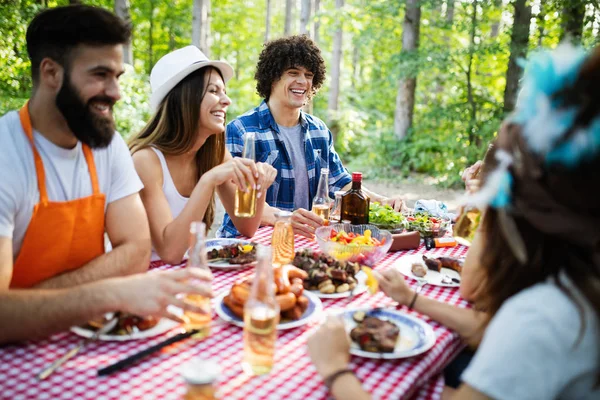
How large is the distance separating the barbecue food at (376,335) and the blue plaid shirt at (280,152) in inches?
92.0

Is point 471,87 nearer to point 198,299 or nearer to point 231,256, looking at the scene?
point 231,256

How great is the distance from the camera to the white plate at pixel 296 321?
1656 millimetres

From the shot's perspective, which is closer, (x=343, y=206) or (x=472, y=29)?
(x=343, y=206)

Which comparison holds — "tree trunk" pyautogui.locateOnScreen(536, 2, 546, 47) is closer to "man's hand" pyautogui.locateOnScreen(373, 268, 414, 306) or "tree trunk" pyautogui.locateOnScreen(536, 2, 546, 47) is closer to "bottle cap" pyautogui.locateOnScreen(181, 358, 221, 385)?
"man's hand" pyautogui.locateOnScreen(373, 268, 414, 306)

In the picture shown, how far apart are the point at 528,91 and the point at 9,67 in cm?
1092

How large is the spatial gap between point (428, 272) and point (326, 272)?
562 mm

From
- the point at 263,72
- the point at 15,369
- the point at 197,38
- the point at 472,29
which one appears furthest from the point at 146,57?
the point at 15,369

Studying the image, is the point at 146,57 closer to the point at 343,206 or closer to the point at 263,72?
the point at 263,72

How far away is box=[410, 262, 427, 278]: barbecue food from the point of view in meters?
2.22

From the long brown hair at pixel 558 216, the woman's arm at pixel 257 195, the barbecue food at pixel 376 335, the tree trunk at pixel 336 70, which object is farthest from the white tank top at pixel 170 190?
the tree trunk at pixel 336 70

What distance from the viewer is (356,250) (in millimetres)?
2309

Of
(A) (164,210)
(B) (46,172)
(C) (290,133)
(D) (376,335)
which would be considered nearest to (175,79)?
(A) (164,210)

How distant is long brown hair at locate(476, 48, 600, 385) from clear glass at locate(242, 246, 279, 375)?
630 millimetres

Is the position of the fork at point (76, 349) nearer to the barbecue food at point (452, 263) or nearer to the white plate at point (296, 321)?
the white plate at point (296, 321)
